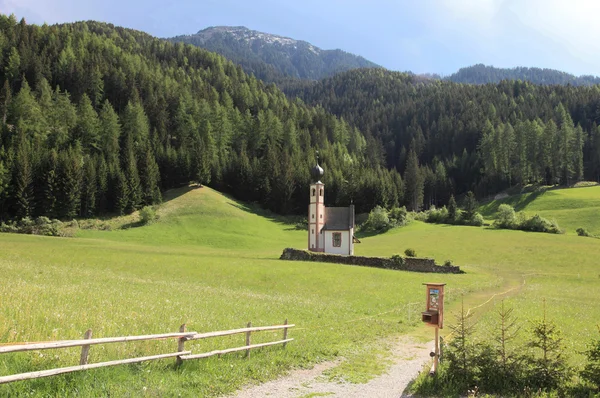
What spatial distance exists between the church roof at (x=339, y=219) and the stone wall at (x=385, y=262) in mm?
11682

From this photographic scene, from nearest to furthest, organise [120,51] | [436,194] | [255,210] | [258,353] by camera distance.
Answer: [258,353] → [255,210] → [436,194] → [120,51]

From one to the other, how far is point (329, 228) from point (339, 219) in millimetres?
2341

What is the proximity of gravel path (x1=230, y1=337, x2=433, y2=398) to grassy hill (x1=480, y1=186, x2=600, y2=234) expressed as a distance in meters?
77.1

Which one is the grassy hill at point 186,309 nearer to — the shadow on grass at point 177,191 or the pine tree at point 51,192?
the pine tree at point 51,192

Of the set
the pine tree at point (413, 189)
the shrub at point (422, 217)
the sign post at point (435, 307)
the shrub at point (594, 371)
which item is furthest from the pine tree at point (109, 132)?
the shrub at point (594, 371)

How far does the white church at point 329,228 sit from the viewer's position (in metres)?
64.1

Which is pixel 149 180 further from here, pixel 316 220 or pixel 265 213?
pixel 316 220

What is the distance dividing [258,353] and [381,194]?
91.5 metres

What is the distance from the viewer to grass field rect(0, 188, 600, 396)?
11023mm

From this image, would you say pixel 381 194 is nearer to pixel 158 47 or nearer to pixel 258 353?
pixel 258 353

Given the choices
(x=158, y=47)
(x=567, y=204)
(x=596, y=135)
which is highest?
(x=158, y=47)

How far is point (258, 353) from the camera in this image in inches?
561

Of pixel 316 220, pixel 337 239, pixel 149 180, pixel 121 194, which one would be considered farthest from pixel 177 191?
pixel 337 239

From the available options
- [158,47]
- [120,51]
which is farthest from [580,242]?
[158,47]
